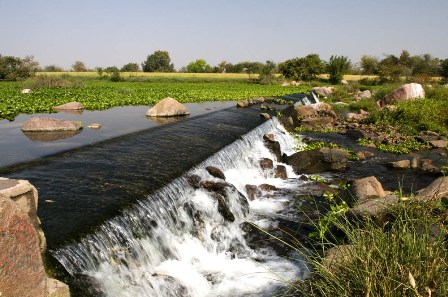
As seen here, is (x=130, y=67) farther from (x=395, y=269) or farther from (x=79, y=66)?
(x=395, y=269)

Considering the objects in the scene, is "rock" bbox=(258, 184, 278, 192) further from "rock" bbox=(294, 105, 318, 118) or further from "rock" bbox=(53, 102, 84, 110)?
"rock" bbox=(294, 105, 318, 118)

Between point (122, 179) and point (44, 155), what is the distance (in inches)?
128

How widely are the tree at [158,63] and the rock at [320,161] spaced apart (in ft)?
346

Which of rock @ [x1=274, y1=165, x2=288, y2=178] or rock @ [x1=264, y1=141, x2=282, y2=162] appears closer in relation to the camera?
rock @ [x1=274, y1=165, x2=288, y2=178]

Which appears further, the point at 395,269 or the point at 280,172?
the point at 280,172

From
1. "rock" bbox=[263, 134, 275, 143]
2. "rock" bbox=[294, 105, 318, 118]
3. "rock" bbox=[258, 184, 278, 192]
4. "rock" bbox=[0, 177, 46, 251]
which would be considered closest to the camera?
"rock" bbox=[0, 177, 46, 251]

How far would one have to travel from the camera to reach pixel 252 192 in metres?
10.5

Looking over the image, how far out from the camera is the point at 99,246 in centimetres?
511

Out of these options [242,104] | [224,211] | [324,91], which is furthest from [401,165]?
[324,91]

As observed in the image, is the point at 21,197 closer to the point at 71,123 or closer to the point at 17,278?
the point at 17,278

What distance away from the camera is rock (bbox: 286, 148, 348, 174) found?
13.5 metres

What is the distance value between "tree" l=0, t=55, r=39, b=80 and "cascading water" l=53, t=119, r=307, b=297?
4871cm

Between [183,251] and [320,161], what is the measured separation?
847cm

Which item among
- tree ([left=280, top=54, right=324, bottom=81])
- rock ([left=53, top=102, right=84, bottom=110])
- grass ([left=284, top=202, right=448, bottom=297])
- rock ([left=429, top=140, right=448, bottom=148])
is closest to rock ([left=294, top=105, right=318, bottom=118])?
rock ([left=429, top=140, right=448, bottom=148])
